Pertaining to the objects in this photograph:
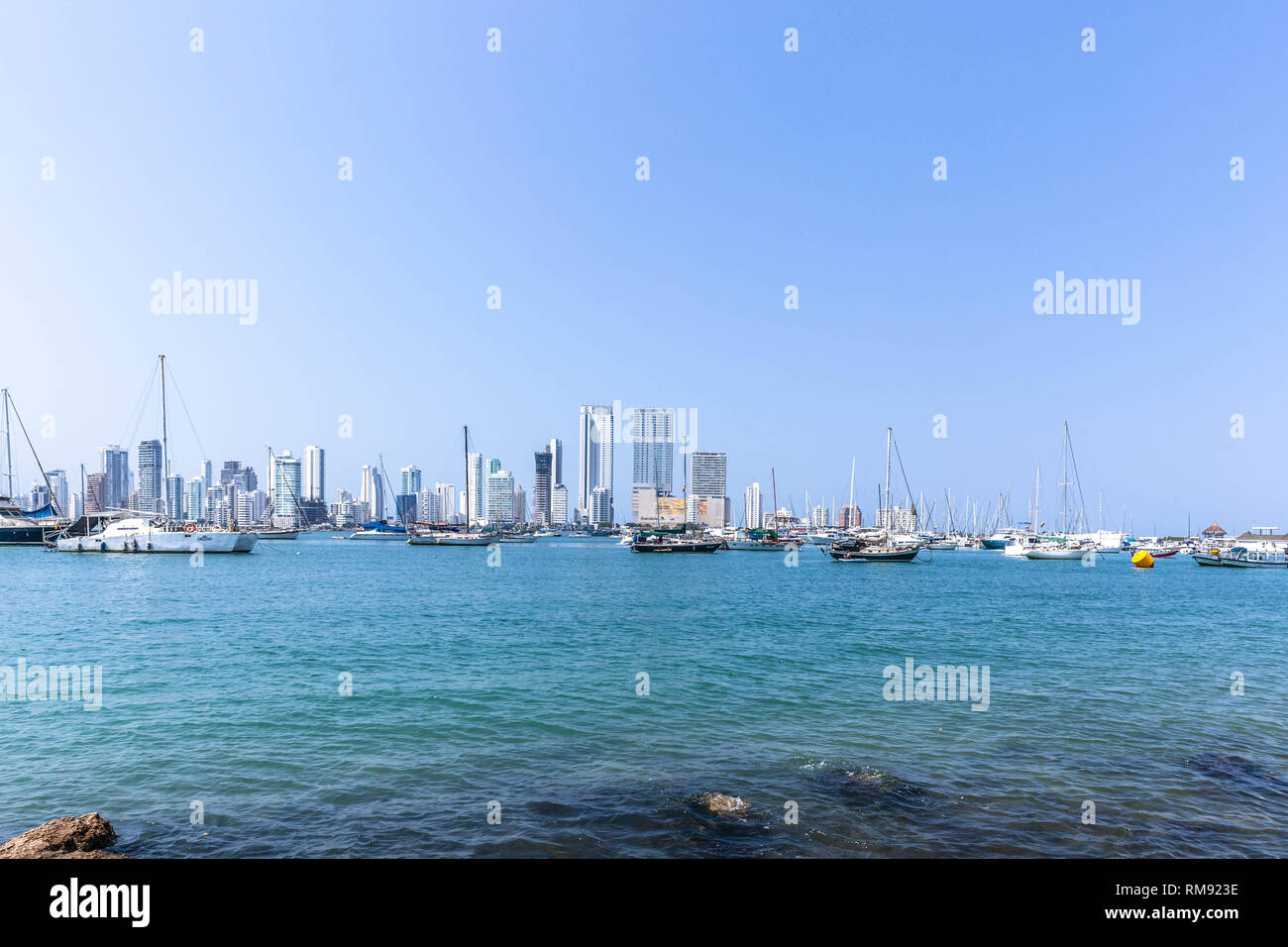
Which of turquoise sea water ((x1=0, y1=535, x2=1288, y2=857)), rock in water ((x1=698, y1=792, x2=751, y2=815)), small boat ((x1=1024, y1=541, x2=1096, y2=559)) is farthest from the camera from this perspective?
small boat ((x1=1024, y1=541, x2=1096, y2=559))

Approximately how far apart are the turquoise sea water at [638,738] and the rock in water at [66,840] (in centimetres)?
74

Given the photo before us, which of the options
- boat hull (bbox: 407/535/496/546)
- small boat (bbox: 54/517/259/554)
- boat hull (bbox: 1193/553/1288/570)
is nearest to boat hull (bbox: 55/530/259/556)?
small boat (bbox: 54/517/259/554)

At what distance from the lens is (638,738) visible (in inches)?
676

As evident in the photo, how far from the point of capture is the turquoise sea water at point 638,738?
38.0 ft

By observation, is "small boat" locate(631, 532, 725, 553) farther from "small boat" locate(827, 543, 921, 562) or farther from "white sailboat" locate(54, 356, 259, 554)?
"white sailboat" locate(54, 356, 259, 554)

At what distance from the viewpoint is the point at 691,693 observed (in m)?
22.2

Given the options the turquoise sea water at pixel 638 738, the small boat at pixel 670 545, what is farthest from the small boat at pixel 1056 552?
the turquoise sea water at pixel 638 738

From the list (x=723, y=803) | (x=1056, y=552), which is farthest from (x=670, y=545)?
(x=723, y=803)

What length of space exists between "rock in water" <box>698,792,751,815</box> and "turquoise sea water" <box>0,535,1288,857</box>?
30 cm

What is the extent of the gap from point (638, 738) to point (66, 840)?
11126 millimetres

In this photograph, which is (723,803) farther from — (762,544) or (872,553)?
(762,544)

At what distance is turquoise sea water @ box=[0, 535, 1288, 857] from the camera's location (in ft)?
38.0
